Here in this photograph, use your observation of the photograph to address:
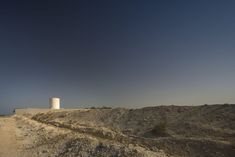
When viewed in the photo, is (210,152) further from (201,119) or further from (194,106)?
(194,106)

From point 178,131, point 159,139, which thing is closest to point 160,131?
point 178,131

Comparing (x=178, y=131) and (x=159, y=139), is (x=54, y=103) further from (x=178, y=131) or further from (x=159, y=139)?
(x=159, y=139)

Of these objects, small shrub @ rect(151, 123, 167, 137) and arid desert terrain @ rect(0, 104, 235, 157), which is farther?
small shrub @ rect(151, 123, 167, 137)

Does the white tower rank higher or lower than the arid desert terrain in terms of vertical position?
higher

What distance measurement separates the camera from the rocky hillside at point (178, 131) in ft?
43.7

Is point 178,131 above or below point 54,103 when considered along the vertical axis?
below

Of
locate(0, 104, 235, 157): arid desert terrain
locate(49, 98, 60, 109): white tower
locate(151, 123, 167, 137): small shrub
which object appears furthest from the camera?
locate(49, 98, 60, 109): white tower

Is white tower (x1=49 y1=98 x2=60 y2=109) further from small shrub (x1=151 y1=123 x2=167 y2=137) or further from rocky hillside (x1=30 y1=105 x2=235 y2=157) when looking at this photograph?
small shrub (x1=151 y1=123 x2=167 y2=137)

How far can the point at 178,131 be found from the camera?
56.7 feet

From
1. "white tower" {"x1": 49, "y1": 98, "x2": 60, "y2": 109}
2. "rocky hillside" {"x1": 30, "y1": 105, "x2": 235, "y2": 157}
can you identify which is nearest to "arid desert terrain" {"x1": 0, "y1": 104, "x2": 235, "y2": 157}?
"rocky hillside" {"x1": 30, "y1": 105, "x2": 235, "y2": 157}

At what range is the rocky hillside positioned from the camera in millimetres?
13328

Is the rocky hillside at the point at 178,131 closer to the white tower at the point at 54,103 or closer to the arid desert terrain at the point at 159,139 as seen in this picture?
the arid desert terrain at the point at 159,139

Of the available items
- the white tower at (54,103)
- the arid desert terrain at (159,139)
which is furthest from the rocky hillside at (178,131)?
the white tower at (54,103)

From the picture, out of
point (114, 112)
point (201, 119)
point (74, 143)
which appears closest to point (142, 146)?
point (74, 143)
